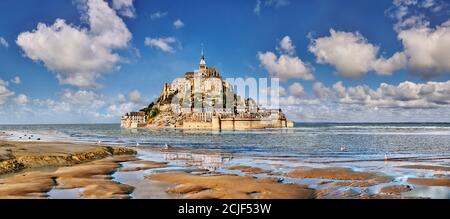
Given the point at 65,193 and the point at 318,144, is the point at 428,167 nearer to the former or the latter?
the point at 65,193

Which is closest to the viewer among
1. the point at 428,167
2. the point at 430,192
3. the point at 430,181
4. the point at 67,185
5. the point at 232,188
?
the point at 430,192

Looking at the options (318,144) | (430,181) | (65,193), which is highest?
(318,144)

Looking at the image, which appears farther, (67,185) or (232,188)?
(67,185)

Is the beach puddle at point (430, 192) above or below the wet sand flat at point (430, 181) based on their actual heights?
below

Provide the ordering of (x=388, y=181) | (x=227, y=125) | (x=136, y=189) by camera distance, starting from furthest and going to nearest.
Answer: (x=227, y=125), (x=388, y=181), (x=136, y=189)

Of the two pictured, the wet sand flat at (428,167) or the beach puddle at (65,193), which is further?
the wet sand flat at (428,167)

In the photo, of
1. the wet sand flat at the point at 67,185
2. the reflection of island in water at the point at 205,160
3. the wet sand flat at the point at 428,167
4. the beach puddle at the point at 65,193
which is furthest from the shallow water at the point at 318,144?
the beach puddle at the point at 65,193

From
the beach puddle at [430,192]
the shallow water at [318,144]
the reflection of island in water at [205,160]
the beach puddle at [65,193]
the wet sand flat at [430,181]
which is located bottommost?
the beach puddle at [65,193]

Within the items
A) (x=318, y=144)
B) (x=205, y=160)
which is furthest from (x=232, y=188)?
(x=318, y=144)

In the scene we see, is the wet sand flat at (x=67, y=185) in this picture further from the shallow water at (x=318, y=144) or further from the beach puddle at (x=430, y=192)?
the shallow water at (x=318, y=144)
